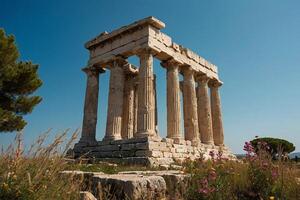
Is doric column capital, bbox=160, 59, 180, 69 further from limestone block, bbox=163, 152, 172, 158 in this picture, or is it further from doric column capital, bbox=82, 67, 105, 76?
limestone block, bbox=163, 152, 172, 158

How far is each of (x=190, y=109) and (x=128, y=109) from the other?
4948 millimetres

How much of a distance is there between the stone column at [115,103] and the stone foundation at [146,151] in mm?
871

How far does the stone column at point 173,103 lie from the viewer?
1797 cm

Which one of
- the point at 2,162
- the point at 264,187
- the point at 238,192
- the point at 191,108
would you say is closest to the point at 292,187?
the point at 264,187

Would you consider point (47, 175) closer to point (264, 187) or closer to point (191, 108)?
point (264, 187)

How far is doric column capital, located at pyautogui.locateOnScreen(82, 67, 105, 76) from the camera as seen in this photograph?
2086 cm

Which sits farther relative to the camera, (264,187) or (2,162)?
(264,187)

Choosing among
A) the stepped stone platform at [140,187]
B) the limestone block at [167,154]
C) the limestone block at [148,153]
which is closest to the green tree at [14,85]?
the limestone block at [148,153]

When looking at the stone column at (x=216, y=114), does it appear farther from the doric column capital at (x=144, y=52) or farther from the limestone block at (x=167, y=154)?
the doric column capital at (x=144, y=52)

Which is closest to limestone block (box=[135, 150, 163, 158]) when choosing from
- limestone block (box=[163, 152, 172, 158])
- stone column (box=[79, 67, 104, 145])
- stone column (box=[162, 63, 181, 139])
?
limestone block (box=[163, 152, 172, 158])

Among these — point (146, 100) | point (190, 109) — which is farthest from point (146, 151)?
point (190, 109)

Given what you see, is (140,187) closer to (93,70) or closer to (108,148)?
(108,148)

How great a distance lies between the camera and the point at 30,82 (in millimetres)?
19906

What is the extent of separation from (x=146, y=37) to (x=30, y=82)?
9514mm
